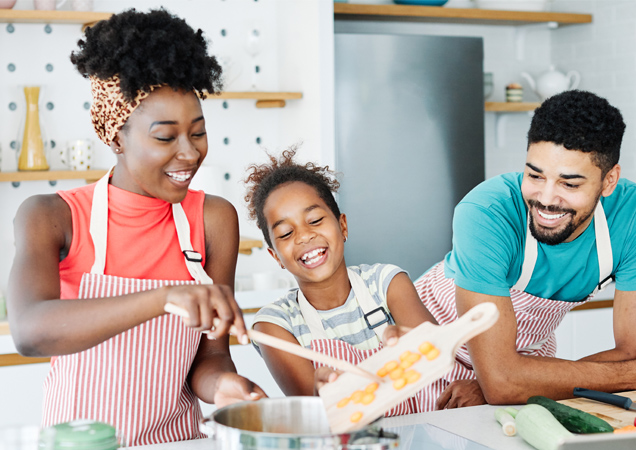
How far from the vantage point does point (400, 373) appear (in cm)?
90

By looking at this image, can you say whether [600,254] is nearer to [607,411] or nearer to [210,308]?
[607,411]

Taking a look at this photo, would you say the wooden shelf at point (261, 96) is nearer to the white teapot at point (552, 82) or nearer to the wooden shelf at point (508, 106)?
the wooden shelf at point (508, 106)

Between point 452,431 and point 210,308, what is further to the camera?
point 452,431

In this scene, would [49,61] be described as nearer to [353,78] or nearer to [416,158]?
[353,78]

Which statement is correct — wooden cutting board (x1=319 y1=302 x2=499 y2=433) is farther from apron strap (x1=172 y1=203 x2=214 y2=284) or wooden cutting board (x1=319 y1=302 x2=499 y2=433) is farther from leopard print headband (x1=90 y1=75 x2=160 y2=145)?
leopard print headband (x1=90 y1=75 x2=160 y2=145)

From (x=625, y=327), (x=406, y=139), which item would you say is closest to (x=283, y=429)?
(x=625, y=327)

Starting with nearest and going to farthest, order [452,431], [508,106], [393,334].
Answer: [393,334]
[452,431]
[508,106]

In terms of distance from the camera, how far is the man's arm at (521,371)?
1.42 m

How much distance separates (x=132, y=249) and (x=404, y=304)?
0.59 meters

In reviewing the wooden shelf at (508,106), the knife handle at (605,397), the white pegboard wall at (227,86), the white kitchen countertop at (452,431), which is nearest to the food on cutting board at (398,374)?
the white kitchen countertop at (452,431)

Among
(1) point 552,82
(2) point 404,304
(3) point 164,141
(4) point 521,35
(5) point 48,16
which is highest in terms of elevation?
(4) point 521,35

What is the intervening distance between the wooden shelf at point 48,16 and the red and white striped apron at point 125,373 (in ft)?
5.27

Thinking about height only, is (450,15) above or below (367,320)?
above

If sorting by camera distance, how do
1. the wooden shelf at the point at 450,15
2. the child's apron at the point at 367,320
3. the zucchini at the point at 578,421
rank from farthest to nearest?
1. the wooden shelf at the point at 450,15
2. the child's apron at the point at 367,320
3. the zucchini at the point at 578,421
